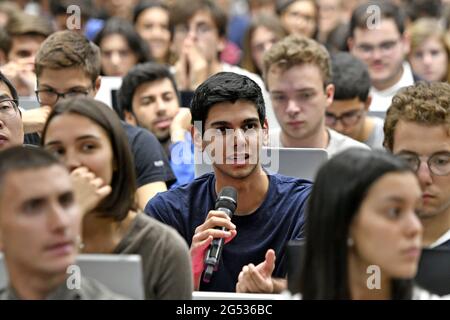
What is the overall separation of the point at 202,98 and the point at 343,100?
1.78 meters

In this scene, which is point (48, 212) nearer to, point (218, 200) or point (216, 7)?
point (218, 200)

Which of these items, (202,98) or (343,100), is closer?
(202,98)

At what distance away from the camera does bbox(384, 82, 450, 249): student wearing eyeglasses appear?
3.82 m

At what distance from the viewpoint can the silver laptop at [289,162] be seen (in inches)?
170

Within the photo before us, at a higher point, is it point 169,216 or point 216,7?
point 216,7

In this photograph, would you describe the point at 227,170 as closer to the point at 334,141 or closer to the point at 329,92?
the point at 334,141

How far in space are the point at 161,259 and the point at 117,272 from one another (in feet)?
1.04

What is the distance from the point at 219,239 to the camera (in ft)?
11.7

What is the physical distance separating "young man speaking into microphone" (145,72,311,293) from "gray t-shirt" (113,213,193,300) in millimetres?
568

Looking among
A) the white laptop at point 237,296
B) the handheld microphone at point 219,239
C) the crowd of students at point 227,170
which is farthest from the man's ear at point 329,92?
the white laptop at point 237,296

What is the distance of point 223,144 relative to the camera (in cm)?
410

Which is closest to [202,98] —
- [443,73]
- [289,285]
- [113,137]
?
[113,137]
